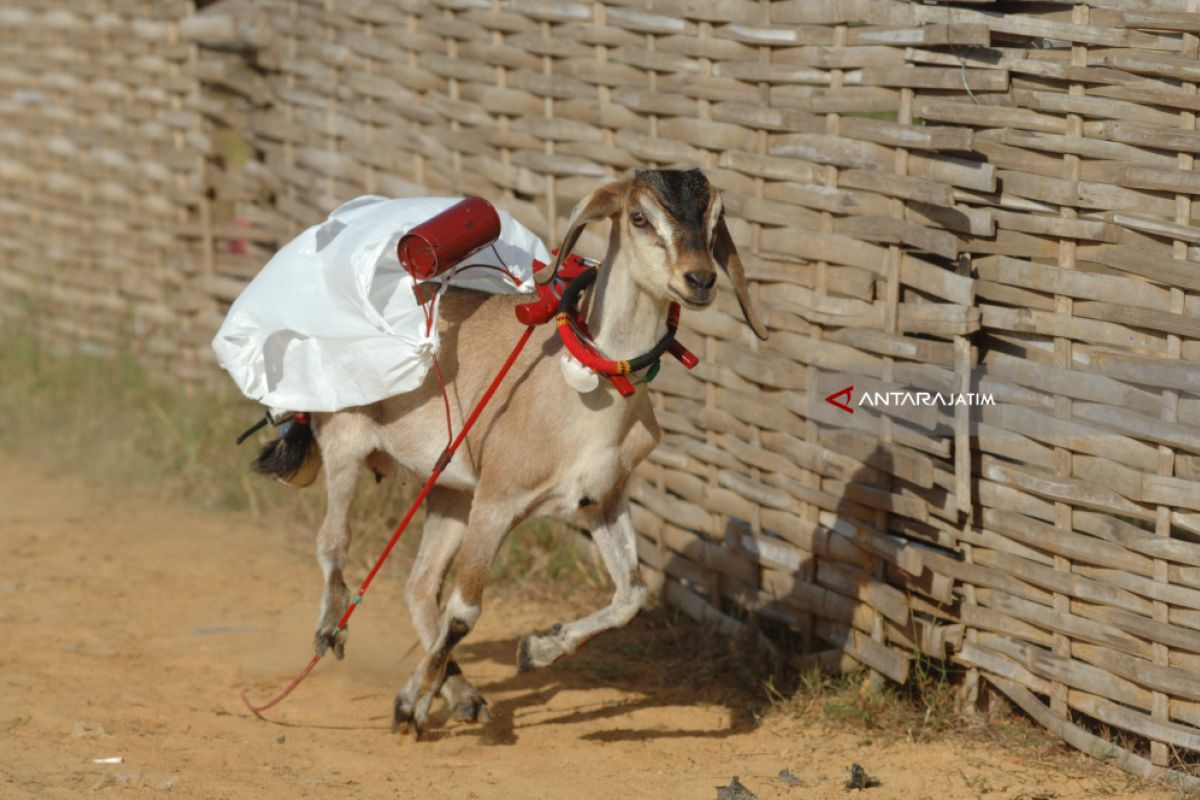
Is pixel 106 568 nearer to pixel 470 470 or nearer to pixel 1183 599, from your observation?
pixel 470 470

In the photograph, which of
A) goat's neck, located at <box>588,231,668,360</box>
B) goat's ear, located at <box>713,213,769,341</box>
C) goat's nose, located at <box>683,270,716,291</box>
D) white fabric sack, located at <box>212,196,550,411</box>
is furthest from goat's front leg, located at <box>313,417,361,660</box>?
goat's nose, located at <box>683,270,716,291</box>

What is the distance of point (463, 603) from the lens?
20.7 ft

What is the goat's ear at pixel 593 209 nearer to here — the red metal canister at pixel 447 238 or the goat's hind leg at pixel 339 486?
the red metal canister at pixel 447 238

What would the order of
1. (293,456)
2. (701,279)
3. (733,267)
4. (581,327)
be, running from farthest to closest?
(293,456) → (581,327) → (733,267) → (701,279)

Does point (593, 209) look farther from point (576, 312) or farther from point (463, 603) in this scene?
point (463, 603)

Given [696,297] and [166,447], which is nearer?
[696,297]

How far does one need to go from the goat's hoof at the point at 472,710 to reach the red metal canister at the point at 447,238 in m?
1.89

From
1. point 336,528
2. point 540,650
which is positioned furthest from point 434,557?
point 540,650

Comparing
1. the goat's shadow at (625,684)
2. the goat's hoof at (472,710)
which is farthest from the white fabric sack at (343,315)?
the goat's shadow at (625,684)

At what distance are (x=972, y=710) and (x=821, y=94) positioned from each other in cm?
279

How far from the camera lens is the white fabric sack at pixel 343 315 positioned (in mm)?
6539

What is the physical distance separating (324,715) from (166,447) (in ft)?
13.3

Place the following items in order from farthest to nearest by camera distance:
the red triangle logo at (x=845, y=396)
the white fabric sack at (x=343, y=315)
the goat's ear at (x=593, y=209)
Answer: the red triangle logo at (x=845, y=396)
the white fabric sack at (x=343, y=315)
the goat's ear at (x=593, y=209)

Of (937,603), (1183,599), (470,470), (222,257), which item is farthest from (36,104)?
(1183,599)
